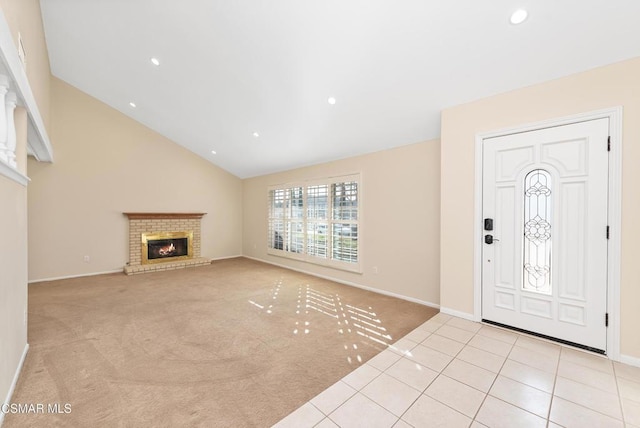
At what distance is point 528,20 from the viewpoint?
6.55 ft

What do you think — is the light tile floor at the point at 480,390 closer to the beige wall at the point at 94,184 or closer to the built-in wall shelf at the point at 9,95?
the built-in wall shelf at the point at 9,95

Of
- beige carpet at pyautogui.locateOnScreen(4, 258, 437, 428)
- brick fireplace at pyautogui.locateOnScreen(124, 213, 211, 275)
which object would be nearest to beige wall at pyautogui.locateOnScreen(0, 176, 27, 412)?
beige carpet at pyautogui.locateOnScreen(4, 258, 437, 428)

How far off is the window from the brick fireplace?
76.6 inches

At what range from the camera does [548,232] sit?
2531 mm

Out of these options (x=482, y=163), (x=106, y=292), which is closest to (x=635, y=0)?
(x=482, y=163)

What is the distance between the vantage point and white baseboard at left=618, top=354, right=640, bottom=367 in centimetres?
209

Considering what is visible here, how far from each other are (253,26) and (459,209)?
3.02 m

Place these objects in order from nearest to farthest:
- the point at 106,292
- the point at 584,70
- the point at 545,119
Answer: the point at 584,70 → the point at 545,119 → the point at 106,292

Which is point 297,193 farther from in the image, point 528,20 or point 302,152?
point 528,20

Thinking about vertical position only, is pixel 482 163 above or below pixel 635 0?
below

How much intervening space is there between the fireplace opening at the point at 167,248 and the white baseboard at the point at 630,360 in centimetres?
742

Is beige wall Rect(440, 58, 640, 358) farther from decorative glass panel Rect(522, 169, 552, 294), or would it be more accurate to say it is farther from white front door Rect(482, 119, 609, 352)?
decorative glass panel Rect(522, 169, 552, 294)

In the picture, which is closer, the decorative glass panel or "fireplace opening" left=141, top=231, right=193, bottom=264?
the decorative glass panel

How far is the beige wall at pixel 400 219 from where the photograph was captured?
3.62 meters
